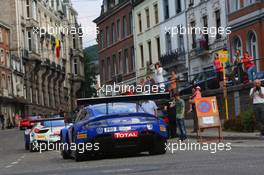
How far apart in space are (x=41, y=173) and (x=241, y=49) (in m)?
31.9

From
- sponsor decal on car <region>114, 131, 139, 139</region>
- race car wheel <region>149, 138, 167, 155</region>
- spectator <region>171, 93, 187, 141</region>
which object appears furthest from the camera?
spectator <region>171, 93, 187, 141</region>

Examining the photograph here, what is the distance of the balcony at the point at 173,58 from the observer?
2256 inches

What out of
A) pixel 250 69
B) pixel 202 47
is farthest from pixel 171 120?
pixel 202 47

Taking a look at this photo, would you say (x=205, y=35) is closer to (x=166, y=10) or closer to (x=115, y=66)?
(x=166, y=10)

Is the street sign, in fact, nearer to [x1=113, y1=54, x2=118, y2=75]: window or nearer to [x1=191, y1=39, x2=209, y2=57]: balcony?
[x1=191, y1=39, x2=209, y2=57]: balcony

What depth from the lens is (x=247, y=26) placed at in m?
43.8

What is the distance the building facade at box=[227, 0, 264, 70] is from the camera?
1655 inches

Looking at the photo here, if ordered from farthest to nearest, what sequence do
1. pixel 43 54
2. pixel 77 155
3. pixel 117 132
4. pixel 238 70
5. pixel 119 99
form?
pixel 43 54
pixel 238 70
pixel 119 99
pixel 77 155
pixel 117 132

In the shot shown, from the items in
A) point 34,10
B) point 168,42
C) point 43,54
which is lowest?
point 168,42

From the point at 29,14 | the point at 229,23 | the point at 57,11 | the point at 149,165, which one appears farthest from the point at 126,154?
the point at 57,11

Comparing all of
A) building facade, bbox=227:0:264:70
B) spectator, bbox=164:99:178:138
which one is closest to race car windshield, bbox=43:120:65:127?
spectator, bbox=164:99:178:138

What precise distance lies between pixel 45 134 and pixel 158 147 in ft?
38.5

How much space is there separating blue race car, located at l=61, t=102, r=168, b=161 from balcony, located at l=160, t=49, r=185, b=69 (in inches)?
1537

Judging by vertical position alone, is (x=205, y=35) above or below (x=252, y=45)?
above
